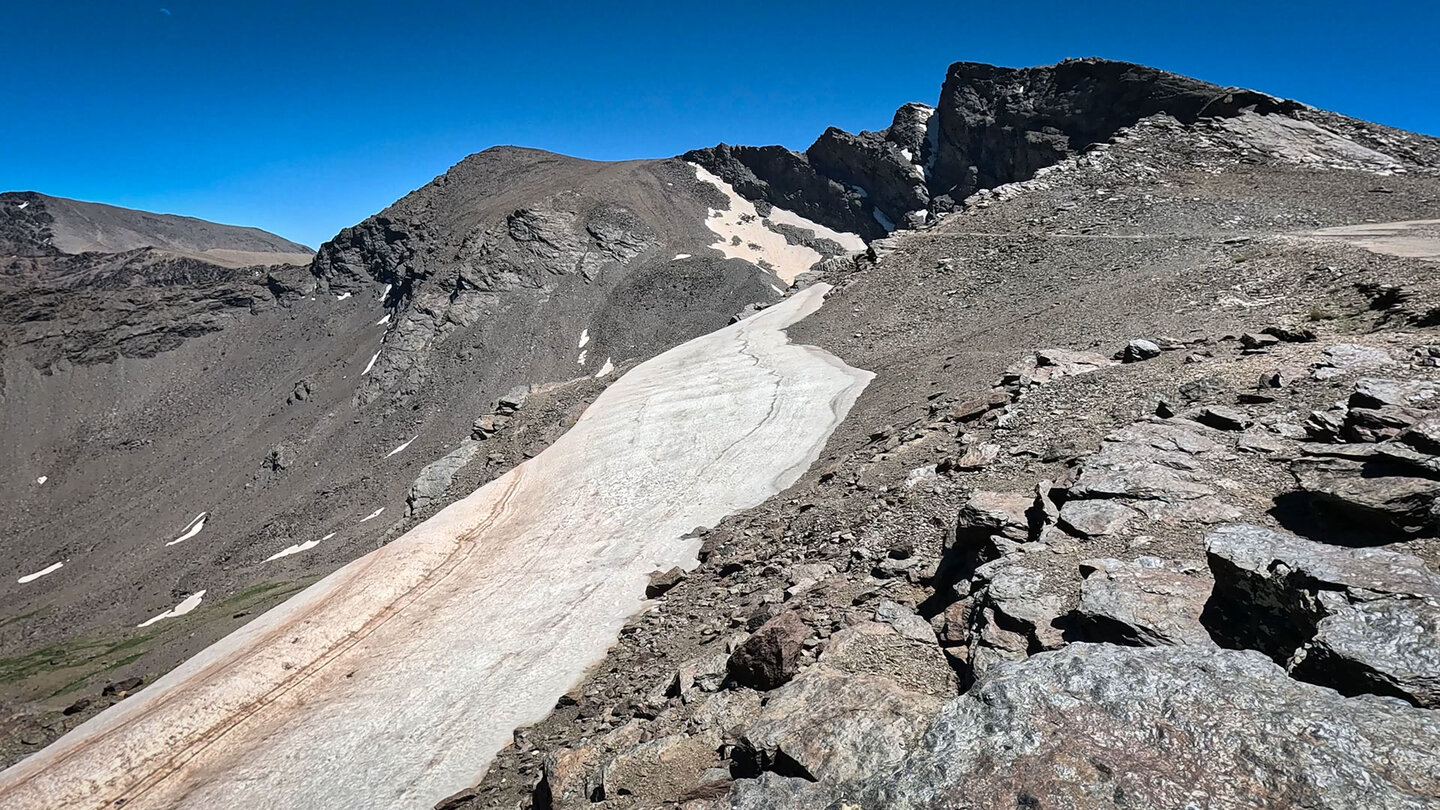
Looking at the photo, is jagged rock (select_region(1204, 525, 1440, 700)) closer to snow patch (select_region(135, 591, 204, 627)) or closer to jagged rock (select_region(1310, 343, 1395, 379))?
jagged rock (select_region(1310, 343, 1395, 379))

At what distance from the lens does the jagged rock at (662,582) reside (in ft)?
33.7

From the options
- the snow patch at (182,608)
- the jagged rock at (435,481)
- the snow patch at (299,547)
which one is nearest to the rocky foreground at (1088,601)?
the jagged rock at (435,481)

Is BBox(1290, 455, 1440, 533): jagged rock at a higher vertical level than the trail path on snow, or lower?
higher

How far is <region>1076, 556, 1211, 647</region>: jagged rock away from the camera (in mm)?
4523

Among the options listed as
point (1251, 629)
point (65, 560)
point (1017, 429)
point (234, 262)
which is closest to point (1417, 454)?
point (1251, 629)

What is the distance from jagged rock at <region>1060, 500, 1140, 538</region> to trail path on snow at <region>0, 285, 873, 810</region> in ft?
19.6

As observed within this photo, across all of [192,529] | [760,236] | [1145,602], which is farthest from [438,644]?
[760,236]

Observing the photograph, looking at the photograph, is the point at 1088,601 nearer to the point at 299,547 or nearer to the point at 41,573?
the point at 299,547

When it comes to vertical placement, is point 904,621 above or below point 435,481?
above

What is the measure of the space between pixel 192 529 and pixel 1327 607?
73081 millimetres

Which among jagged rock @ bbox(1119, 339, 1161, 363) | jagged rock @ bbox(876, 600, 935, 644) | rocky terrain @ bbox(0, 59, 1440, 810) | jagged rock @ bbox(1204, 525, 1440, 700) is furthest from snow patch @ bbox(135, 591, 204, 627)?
jagged rock @ bbox(1204, 525, 1440, 700)

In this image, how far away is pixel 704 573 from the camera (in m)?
10.2

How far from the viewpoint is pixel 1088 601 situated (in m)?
4.93

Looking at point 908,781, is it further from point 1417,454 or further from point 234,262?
point 234,262
